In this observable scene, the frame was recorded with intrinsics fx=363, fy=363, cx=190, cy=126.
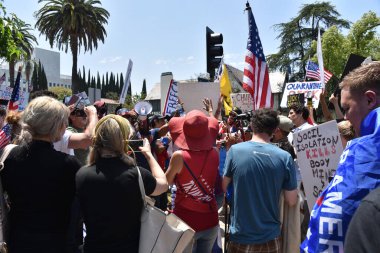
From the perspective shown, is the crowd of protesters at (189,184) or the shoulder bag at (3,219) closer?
the crowd of protesters at (189,184)

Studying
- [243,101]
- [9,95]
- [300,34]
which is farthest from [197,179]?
[300,34]

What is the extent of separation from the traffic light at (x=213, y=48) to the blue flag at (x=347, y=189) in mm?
5718

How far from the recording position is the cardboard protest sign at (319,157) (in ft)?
9.59

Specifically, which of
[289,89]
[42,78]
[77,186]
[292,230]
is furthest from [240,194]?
[42,78]

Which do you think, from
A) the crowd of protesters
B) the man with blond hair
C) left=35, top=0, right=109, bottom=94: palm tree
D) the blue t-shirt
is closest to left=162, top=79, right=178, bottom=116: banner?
the crowd of protesters

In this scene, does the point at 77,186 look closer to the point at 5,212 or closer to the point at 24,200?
the point at 24,200

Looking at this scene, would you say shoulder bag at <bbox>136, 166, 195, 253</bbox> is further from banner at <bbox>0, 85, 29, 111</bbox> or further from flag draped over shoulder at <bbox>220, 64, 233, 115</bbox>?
banner at <bbox>0, 85, 29, 111</bbox>

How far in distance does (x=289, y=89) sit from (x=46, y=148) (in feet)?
26.1

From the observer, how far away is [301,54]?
4884 cm

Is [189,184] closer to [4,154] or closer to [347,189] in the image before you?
[4,154]

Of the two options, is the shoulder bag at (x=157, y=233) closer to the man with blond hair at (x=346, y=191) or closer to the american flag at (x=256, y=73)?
the man with blond hair at (x=346, y=191)

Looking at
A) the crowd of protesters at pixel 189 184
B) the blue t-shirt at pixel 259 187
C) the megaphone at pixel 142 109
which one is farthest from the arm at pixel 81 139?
the megaphone at pixel 142 109

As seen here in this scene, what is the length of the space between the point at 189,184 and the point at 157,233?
91 centimetres

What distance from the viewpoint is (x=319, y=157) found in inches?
118
